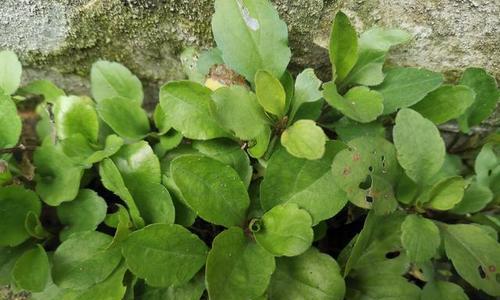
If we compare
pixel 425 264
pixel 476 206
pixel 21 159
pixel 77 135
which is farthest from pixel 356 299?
pixel 21 159

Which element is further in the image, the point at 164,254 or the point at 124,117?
the point at 124,117

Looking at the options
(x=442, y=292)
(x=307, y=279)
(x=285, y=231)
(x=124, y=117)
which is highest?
(x=124, y=117)

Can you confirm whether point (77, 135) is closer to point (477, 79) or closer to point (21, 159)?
point (21, 159)

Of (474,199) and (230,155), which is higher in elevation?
(230,155)

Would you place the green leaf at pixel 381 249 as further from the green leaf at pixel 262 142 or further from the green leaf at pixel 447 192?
the green leaf at pixel 262 142

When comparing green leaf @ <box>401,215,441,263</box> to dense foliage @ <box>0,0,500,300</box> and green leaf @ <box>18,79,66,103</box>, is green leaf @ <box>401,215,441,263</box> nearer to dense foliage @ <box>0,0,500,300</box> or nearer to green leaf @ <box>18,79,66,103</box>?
dense foliage @ <box>0,0,500,300</box>

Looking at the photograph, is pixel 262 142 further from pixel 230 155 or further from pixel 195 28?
pixel 195 28

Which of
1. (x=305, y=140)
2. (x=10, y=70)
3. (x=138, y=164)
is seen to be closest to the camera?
(x=305, y=140)

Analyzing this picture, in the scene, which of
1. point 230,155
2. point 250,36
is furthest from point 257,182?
point 250,36
